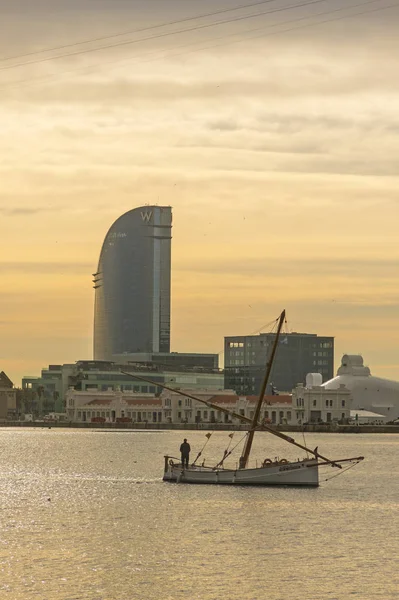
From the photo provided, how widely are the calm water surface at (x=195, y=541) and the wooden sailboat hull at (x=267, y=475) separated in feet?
3.76

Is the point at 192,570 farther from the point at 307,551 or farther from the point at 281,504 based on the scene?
the point at 281,504

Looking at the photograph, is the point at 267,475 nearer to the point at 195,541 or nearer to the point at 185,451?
the point at 185,451

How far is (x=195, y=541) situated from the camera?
75188 mm

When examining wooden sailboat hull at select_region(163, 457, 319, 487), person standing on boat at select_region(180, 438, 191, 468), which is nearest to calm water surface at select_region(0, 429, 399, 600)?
wooden sailboat hull at select_region(163, 457, 319, 487)

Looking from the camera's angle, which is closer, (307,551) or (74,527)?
(307,551)

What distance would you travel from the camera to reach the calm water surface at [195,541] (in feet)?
198

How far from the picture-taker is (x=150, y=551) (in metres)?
70.9

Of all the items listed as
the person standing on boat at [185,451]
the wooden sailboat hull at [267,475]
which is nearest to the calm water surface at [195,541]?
the wooden sailboat hull at [267,475]

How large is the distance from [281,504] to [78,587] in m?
37.5

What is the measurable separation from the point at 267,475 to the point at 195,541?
34472mm

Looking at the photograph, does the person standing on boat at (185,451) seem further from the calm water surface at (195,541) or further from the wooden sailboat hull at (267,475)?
the calm water surface at (195,541)

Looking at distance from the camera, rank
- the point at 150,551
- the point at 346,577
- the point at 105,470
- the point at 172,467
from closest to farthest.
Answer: the point at 346,577, the point at 150,551, the point at 172,467, the point at 105,470

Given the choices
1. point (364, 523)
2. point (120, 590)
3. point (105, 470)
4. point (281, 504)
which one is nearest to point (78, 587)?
point (120, 590)

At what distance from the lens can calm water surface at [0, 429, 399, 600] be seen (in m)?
60.3
